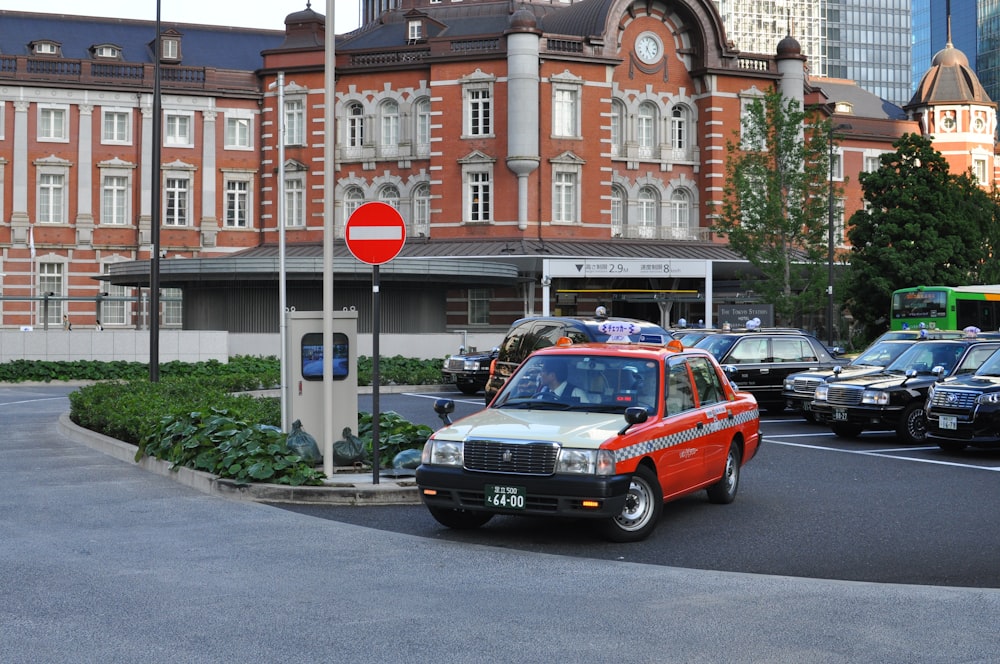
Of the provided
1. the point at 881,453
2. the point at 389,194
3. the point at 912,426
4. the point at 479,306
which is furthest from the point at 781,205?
the point at 881,453

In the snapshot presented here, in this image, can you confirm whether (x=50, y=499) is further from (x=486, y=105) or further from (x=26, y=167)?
(x=26, y=167)

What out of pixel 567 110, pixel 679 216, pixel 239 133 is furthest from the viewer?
pixel 239 133

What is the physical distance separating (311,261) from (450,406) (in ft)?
98.5

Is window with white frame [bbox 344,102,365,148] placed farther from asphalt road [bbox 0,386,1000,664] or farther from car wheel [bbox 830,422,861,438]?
asphalt road [bbox 0,386,1000,664]

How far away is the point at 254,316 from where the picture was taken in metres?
43.0

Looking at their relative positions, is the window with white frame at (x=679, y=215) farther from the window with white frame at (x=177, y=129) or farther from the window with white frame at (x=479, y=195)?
the window with white frame at (x=177, y=129)

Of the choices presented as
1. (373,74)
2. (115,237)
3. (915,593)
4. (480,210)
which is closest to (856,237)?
(480,210)

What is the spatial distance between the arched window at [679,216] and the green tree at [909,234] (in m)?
7.56

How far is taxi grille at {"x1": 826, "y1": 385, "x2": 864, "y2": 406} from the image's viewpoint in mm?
20288

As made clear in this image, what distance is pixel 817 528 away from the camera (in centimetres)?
1149

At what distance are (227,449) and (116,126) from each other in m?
48.5

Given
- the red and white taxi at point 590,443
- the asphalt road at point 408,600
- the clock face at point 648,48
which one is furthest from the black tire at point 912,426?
the clock face at point 648,48

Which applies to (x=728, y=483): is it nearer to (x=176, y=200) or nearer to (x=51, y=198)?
(x=176, y=200)

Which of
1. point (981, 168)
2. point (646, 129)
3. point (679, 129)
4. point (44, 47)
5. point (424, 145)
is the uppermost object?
point (44, 47)
